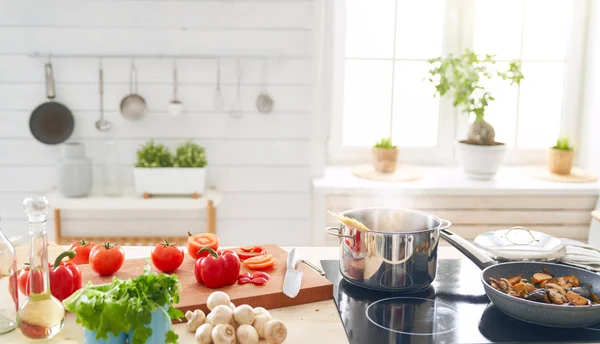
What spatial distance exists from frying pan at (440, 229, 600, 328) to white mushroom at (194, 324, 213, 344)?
0.63m

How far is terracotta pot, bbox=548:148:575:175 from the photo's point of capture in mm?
3445

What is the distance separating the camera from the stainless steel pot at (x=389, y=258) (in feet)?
5.40

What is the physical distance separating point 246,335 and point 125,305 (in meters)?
0.26

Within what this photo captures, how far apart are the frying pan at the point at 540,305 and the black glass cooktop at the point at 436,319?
0.02 meters

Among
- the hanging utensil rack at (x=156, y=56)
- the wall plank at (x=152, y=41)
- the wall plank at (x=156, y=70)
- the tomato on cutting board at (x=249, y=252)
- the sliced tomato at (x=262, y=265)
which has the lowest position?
the sliced tomato at (x=262, y=265)

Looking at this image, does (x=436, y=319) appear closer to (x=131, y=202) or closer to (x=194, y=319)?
(x=194, y=319)

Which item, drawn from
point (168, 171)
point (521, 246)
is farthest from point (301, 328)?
point (168, 171)

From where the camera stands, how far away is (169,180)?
314 centimetres

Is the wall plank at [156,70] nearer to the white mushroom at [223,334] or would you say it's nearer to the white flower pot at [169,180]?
the white flower pot at [169,180]

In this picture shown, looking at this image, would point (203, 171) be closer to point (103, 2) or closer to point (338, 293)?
point (103, 2)

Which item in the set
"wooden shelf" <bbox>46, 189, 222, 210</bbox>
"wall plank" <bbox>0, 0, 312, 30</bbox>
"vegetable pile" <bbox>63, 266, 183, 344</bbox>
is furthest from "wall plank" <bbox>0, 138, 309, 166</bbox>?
"vegetable pile" <bbox>63, 266, 183, 344</bbox>

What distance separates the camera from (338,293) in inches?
67.8

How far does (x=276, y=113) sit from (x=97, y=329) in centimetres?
220

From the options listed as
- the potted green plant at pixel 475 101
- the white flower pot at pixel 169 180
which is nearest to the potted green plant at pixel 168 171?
the white flower pot at pixel 169 180
